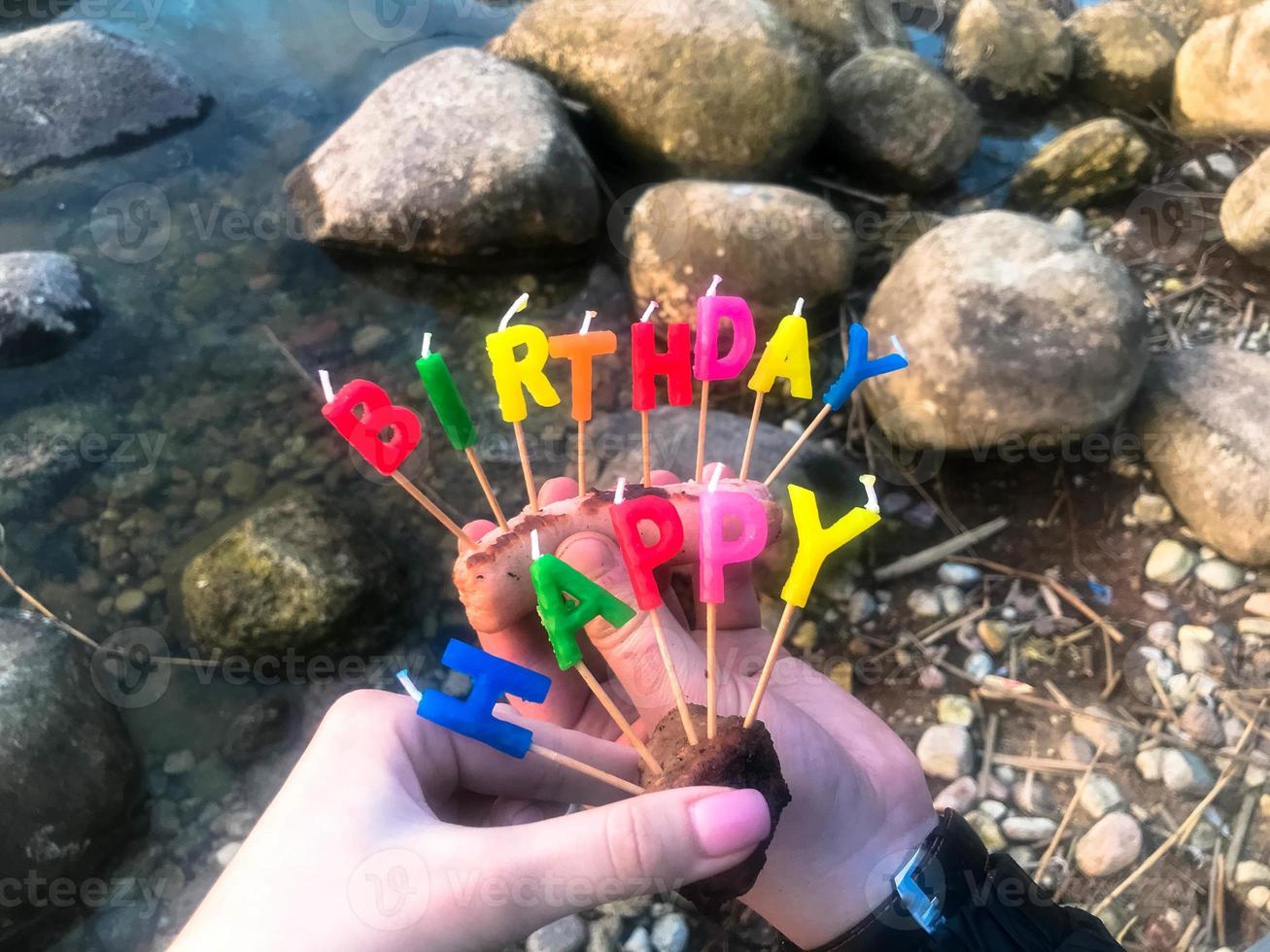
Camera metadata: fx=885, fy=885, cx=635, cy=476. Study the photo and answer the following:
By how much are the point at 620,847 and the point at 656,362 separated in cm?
82

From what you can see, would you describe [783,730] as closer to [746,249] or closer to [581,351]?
[581,351]

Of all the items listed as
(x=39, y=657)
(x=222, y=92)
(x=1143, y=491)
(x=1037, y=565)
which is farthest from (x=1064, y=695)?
(x=222, y=92)

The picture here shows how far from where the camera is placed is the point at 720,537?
1.27 meters

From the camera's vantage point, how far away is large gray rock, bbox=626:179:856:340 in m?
2.91

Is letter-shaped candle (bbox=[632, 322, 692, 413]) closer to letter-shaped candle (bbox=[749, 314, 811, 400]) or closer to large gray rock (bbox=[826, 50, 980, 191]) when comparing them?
letter-shaped candle (bbox=[749, 314, 811, 400])

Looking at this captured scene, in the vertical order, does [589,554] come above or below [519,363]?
below

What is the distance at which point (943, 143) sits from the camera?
353cm

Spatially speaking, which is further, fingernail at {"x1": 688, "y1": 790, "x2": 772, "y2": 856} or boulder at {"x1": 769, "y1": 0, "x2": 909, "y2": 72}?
boulder at {"x1": 769, "y1": 0, "x2": 909, "y2": 72}

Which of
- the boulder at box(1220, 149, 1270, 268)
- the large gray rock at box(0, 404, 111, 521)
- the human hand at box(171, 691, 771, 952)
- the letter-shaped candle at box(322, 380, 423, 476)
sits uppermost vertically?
the letter-shaped candle at box(322, 380, 423, 476)

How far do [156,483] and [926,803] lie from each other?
2421 mm

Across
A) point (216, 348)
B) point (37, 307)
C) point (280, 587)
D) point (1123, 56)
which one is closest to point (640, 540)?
point (280, 587)

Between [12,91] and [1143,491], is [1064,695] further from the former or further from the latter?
[12,91]

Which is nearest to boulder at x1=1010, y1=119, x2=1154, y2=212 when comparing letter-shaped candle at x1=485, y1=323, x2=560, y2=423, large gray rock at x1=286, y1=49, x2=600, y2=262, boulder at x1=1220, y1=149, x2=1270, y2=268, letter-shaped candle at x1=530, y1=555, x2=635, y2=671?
boulder at x1=1220, y1=149, x2=1270, y2=268

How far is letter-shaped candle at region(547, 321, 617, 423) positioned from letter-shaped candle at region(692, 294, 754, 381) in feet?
0.56
